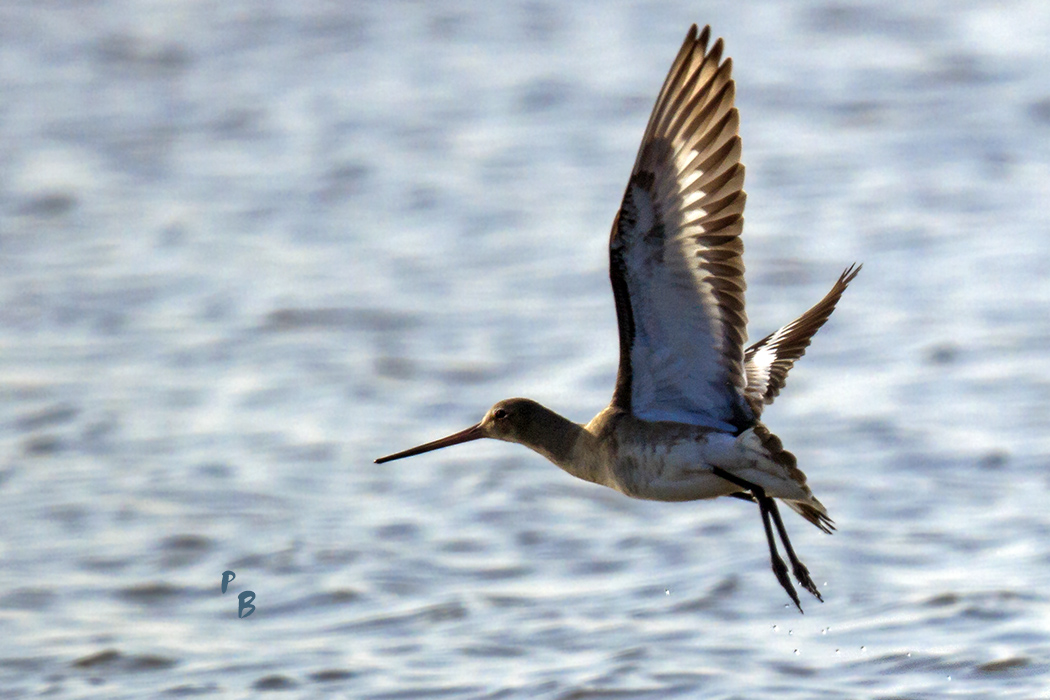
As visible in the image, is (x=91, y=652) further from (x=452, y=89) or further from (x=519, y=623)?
(x=452, y=89)

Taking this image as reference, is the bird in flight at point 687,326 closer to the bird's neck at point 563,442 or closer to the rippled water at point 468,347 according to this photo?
the bird's neck at point 563,442

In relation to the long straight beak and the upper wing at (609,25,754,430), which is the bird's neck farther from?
the upper wing at (609,25,754,430)

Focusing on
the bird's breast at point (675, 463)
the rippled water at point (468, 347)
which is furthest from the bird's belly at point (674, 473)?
the rippled water at point (468, 347)

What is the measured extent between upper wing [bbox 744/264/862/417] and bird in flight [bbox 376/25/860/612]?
331mm

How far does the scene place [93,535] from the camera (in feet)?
29.2

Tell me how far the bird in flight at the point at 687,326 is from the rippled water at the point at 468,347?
1.55 meters

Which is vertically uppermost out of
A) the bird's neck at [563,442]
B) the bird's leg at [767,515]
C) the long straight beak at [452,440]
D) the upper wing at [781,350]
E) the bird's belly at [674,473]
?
the upper wing at [781,350]

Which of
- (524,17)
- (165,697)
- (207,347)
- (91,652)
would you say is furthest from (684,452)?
(524,17)

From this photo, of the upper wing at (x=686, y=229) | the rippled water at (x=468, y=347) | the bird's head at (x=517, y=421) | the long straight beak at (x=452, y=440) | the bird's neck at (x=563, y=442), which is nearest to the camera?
the upper wing at (x=686, y=229)

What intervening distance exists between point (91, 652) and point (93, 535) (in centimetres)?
112

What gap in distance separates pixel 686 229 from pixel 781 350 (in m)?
1.30

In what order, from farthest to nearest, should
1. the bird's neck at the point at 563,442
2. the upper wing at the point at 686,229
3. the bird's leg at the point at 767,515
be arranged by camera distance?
1. the bird's neck at the point at 563,442
2. the bird's leg at the point at 767,515
3. the upper wing at the point at 686,229

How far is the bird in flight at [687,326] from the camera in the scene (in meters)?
5.73

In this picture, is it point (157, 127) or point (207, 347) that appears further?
point (157, 127)
